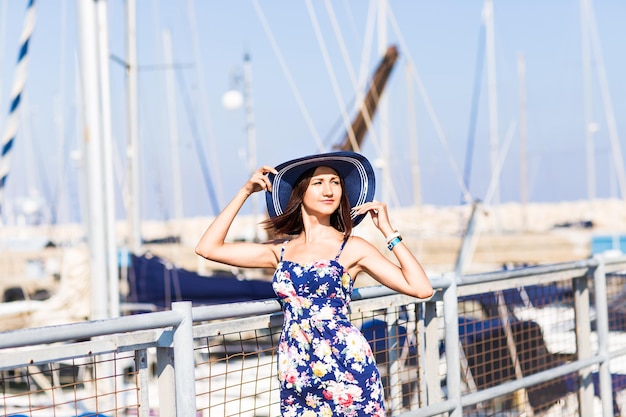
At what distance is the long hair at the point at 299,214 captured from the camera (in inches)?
130

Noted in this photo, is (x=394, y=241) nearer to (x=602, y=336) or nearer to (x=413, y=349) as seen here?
(x=413, y=349)

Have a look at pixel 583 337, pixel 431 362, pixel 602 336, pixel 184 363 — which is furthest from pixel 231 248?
pixel 602 336

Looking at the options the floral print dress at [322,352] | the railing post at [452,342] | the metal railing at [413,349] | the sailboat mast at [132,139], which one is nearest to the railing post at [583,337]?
the metal railing at [413,349]

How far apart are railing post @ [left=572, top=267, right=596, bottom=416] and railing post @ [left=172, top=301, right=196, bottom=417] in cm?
307

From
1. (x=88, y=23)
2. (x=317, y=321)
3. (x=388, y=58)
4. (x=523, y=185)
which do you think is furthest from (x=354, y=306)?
(x=523, y=185)

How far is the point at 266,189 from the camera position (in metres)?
3.36

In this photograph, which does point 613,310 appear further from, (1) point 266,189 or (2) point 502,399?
(1) point 266,189

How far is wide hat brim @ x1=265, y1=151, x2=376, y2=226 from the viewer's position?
3.25 meters

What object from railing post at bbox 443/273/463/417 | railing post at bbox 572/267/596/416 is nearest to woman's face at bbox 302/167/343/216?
railing post at bbox 443/273/463/417

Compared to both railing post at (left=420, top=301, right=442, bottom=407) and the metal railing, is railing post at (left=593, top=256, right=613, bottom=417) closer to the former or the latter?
the metal railing

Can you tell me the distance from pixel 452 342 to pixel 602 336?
1.70 m

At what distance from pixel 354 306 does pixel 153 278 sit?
886 cm

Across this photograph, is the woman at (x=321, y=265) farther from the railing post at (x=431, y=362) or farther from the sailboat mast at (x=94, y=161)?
the sailboat mast at (x=94, y=161)

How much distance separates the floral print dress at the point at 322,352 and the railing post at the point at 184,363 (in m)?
0.40
